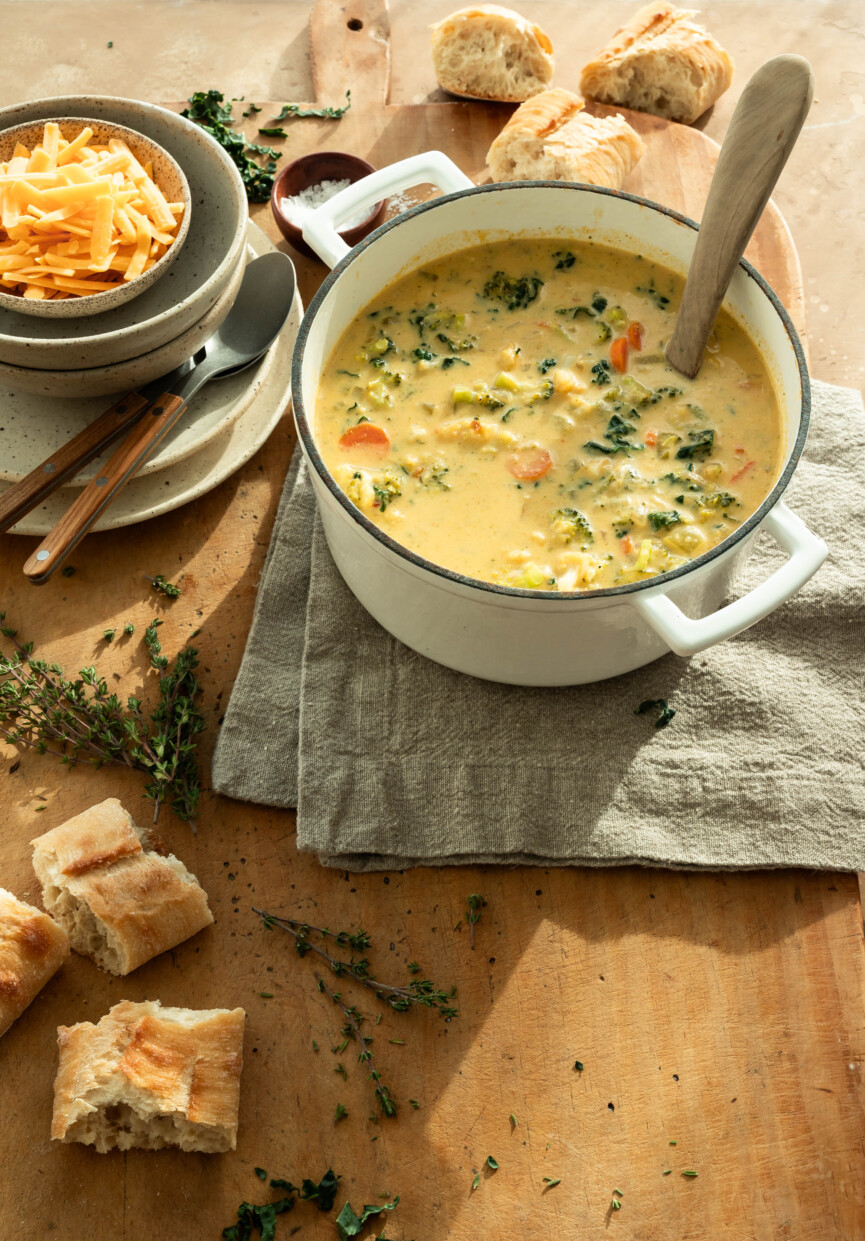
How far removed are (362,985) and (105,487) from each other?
43.2 inches

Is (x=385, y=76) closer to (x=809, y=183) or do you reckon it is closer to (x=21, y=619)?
(x=809, y=183)

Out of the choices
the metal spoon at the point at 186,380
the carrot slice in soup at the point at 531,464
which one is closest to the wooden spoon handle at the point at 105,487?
the metal spoon at the point at 186,380

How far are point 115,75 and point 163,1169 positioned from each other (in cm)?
326

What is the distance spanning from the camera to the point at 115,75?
3436mm

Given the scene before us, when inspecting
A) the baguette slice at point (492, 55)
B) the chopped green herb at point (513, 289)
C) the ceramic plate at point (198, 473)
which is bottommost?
the ceramic plate at point (198, 473)

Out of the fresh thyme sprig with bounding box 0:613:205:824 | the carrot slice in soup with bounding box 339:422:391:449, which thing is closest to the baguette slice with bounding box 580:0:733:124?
the carrot slice in soup with bounding box 339:422:391:449

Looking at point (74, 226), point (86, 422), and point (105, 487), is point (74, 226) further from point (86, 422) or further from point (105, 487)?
point (105, 487)

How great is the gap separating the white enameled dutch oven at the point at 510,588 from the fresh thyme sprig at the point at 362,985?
0.56m

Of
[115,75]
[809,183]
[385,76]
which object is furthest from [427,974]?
[115,75]

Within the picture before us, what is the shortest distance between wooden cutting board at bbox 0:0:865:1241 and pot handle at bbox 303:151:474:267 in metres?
0.91

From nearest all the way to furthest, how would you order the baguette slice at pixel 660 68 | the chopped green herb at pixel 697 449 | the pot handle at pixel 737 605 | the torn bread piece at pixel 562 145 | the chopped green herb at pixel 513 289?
the pot handle at pixel 737 605
the chopped green herb at pixel 697 449
the chopped green herb at pixel 513 289
the torn bread piece at pixel 562 145
the baguette slice at pixel 660 68

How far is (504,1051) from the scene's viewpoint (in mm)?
1854

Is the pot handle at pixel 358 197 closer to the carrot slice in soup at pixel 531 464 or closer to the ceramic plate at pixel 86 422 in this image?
the ceramic plate at pixel 86 422

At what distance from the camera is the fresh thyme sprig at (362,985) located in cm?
183
